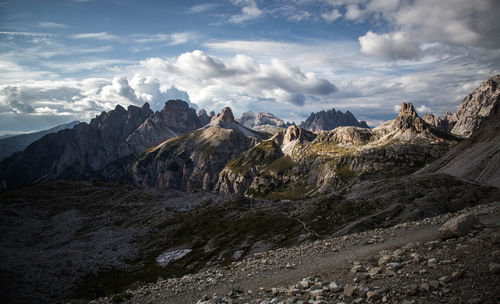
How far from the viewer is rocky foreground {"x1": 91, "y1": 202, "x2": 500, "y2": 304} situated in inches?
586

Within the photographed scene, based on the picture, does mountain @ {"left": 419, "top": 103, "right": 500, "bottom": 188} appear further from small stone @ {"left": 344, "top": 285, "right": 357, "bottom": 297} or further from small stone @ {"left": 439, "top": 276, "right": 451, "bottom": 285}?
small stone @ {"left": 344, "top": 285, "right": 357, "bottom": 297}

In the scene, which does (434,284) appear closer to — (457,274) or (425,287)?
(425,287)

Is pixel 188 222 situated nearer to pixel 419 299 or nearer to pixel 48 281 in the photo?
pixel 48 281

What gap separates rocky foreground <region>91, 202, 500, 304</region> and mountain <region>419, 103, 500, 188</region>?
128 metres

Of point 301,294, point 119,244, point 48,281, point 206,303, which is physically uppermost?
point 301,294

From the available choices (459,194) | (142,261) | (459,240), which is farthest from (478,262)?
(142,261)

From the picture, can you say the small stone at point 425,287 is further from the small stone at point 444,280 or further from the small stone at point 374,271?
the small stone at point 374,271

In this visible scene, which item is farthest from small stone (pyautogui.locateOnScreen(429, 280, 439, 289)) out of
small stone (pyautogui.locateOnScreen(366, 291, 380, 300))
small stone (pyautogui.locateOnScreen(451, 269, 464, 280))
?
small stone (pyautogui.locateOnScreen(366, 291, 380, 300))

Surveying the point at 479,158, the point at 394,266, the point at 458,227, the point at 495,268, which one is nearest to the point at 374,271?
the point at 394,266

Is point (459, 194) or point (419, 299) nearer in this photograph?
point (419, 299)

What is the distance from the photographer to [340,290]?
18094 millimetres

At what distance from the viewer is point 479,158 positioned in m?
150

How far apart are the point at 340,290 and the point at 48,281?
225ft

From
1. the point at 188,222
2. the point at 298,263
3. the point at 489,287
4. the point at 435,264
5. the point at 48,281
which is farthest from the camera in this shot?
the point at 188,222
